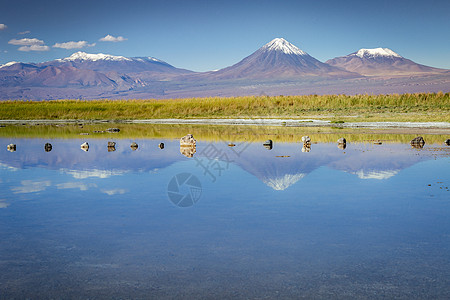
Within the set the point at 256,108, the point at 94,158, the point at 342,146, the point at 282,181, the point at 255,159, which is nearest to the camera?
the point at 282,181

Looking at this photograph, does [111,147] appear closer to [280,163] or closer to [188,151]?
[188,151]

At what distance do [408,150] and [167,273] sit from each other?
15.6 m

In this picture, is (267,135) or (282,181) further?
(267,135)

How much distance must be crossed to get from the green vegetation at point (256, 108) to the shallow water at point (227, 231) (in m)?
32.3

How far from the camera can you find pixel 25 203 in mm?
9953

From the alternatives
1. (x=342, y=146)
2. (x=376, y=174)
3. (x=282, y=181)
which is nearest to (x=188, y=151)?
(x=342, y=146)

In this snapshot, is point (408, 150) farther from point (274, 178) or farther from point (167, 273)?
point (167, 273)

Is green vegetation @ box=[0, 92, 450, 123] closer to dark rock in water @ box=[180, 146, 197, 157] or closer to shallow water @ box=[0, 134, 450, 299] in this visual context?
dark rock in water @ box=[180, 146, 197, 157]

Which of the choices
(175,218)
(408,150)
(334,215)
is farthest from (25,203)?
(408,150)

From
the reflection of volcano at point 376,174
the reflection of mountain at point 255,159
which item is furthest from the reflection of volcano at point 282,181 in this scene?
the reflection of volcano at point 376,174

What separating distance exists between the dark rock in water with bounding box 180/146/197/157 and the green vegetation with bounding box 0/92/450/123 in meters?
25.6

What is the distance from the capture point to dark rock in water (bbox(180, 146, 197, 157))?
19038mm

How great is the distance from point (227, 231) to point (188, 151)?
12.5 meters

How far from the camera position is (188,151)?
65.8 feet
